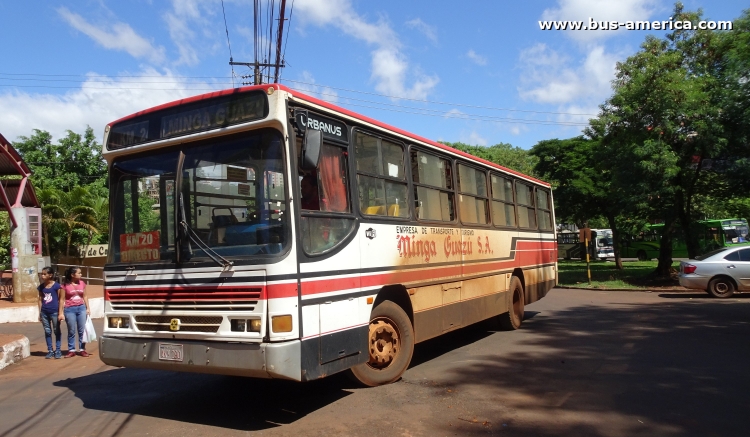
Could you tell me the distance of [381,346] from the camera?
23.1 feet

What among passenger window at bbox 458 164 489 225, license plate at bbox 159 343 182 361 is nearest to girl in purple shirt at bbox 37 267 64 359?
license plate at bbox 159 343 182 361

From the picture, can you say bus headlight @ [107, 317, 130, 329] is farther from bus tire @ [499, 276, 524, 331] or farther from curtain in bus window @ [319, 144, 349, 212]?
bus tire @ [499, 276, 524, 331]

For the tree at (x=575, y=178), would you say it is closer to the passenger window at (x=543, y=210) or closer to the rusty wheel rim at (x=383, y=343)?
the passenger window at (x=543, y=210)

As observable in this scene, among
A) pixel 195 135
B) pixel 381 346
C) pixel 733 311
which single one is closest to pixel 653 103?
pixel 733 311

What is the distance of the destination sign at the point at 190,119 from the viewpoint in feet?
18.7

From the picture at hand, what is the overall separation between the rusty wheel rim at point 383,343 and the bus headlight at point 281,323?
5.41ft

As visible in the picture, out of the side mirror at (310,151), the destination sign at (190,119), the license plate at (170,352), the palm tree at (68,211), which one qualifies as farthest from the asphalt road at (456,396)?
the palm tree at (68,211)

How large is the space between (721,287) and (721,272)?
0.52 meters

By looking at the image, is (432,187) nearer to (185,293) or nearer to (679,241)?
(185,293)

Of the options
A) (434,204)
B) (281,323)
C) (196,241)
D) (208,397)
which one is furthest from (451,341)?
(196,241)

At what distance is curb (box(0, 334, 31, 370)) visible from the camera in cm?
933

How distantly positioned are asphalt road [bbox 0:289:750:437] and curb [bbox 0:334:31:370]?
0.14m

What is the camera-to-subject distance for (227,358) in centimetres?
539

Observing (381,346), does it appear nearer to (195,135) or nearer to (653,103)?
(195,135)
